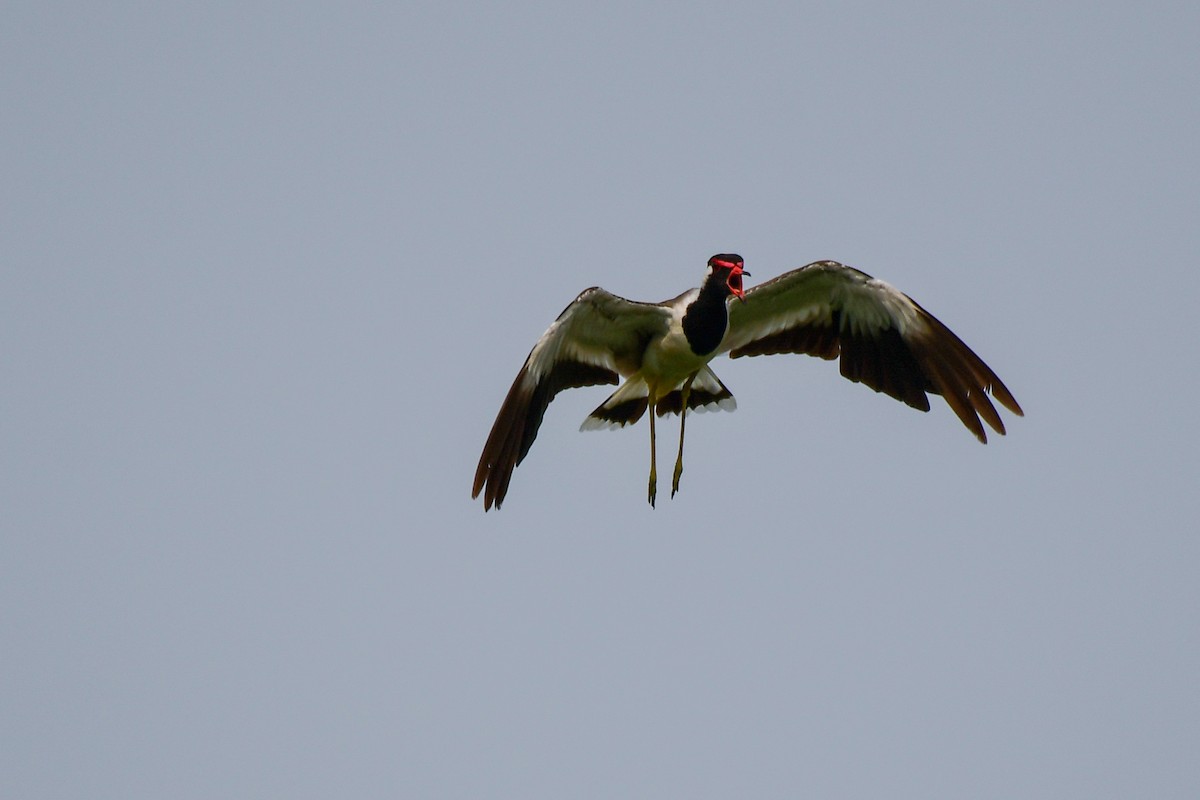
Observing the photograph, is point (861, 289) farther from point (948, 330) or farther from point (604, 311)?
point (604, 311)

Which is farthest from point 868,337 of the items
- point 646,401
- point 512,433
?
point 512,433

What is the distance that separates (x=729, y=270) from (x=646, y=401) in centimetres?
202

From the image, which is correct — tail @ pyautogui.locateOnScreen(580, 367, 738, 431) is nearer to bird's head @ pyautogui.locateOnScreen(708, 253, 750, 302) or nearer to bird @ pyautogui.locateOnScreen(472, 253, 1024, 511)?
bird @ pyautogui.locateOnScreen(472, 253, 1024, 511)

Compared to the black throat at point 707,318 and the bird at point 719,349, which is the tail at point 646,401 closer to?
the bird at point 719,349

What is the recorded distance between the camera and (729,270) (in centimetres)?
1099

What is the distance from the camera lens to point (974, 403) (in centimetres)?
→ 1130

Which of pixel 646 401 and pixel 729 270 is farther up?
pixel 729 270

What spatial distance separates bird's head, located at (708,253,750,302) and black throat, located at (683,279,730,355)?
0.09m

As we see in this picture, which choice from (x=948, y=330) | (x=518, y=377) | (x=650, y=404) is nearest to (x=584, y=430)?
(x=650, y=404)

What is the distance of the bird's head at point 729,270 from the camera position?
10.9 m

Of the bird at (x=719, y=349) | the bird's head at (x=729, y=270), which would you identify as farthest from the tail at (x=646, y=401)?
the bird's head at (x=729, y=270)

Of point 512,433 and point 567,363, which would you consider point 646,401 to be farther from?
point 512,433

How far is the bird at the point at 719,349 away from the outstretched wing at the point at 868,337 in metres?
0.01

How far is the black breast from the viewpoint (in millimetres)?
11148
